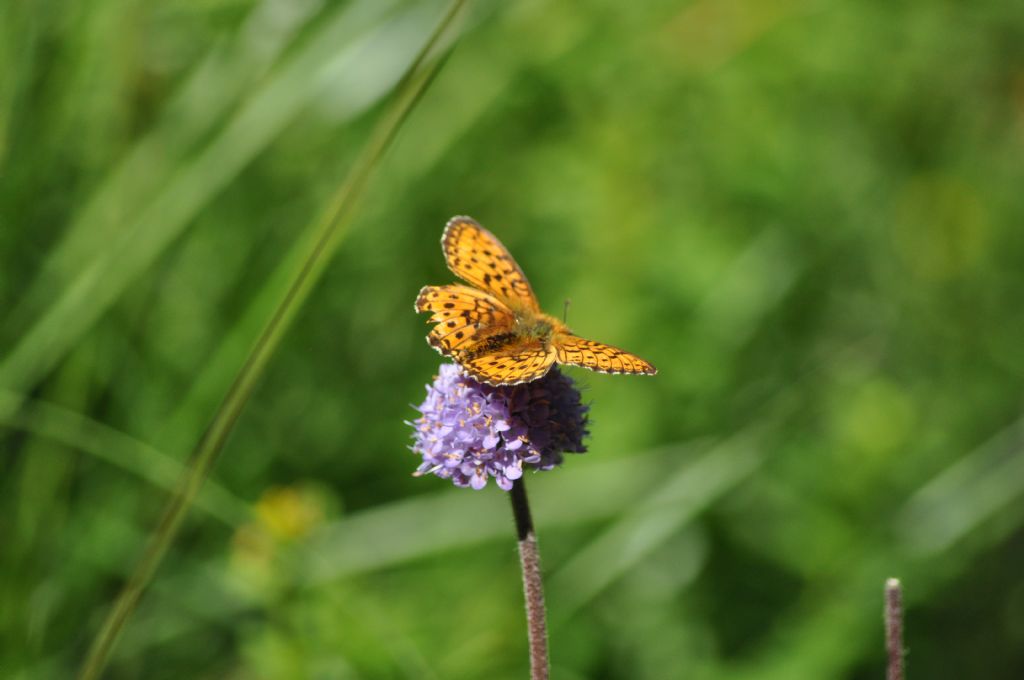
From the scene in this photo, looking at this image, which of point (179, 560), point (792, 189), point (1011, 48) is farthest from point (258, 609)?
point (1011, 48)

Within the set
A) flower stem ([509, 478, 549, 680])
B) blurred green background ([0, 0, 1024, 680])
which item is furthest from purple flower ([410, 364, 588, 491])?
blurred green background ([0, 0, 1024, 680])

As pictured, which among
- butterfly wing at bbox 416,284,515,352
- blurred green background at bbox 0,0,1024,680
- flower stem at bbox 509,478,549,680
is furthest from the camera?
blurred green background at bbox 0,0,1024,680

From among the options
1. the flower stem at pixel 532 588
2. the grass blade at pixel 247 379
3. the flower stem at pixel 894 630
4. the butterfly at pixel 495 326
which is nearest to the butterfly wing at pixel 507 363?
the butterfly at pixel 495 326

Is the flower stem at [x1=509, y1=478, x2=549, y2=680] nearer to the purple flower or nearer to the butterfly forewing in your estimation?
the purple flower

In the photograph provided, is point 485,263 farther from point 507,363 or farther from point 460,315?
point 507,363

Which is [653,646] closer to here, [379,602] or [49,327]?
[379,602]

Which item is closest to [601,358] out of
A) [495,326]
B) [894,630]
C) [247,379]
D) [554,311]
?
[495,326]

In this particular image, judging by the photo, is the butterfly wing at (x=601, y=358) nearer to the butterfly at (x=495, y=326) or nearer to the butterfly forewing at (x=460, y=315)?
the butterfly at (x=495, y=326)
